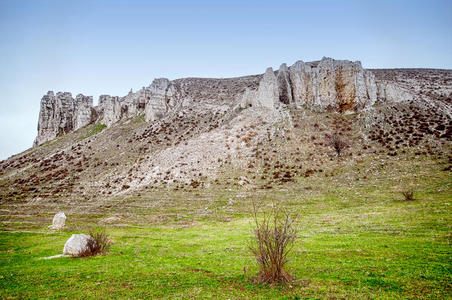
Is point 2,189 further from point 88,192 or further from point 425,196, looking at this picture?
point 425,196

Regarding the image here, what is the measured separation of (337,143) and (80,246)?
4388cm

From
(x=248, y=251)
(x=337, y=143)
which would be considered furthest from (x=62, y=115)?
(x=248, y=251)

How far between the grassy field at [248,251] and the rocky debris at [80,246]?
28.8 inches

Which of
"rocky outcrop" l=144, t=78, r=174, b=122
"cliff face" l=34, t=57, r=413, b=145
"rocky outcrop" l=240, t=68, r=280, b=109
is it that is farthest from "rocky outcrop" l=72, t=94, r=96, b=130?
"rocky outcrop" l=240, t=68, r=280, b=109

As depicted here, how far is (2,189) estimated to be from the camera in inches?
2205

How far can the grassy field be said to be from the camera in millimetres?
9492

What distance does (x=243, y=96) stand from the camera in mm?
70812

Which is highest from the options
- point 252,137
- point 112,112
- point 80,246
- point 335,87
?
point 112,112

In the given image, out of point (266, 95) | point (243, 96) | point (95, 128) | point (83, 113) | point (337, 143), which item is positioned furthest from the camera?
point (83, 113)

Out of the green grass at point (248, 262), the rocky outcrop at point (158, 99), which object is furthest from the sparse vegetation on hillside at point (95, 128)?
the green grass at point (248, 262)

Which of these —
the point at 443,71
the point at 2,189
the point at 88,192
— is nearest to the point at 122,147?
the point at 88,192

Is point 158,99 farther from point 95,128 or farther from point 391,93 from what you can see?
point 391,93

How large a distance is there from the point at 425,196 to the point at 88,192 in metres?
54.9

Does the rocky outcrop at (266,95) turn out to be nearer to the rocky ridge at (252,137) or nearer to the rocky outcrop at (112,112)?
the rocky ridge at (252,137)
